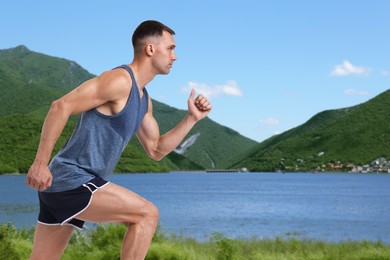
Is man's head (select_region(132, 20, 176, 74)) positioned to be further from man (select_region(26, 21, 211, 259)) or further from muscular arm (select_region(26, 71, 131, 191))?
muscular arm (select_region(26, 71, 131, 191))

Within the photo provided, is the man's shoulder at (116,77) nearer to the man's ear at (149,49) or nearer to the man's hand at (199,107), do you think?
the man's ear at (149,49)

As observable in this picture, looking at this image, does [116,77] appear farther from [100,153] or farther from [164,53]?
[100,153]

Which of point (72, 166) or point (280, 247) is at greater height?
point (72, 166)

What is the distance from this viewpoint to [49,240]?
4.26 m

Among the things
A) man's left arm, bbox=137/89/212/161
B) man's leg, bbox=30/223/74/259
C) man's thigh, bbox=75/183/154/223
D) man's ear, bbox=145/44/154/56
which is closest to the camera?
man's thigh, bbox=75/183/154/223

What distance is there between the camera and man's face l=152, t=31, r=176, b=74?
4.05 m

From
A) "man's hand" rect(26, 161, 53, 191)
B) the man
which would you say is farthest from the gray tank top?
"man's hand" rect(26, 161, 53, 191)

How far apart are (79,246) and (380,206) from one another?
9108 centimetres

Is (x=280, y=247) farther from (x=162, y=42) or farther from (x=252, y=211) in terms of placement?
(x=252, y=211)

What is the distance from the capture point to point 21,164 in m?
164

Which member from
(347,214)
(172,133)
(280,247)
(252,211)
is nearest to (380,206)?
(347,214)

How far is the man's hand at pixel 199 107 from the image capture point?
4652 millimetres

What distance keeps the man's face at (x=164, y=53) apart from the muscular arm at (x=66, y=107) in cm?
28

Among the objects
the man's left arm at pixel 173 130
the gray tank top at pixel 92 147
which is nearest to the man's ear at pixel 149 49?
the gray tank top at pixel 92 147
